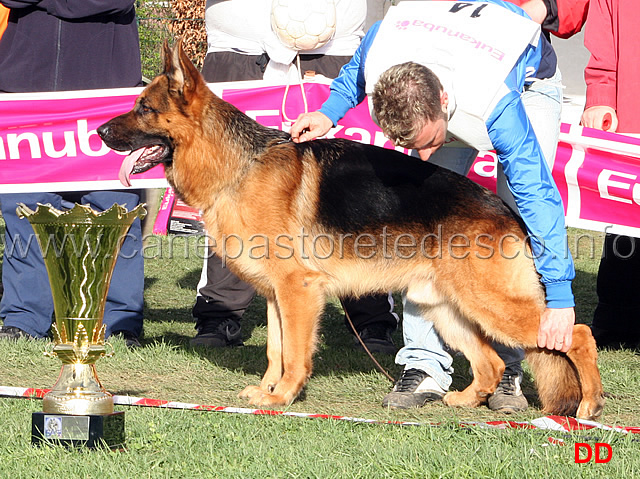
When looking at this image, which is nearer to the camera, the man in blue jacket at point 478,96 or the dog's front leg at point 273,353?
the man in blue jacket at point 478,96

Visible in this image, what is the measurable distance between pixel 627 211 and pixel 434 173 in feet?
6.84

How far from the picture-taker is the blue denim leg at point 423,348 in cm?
407

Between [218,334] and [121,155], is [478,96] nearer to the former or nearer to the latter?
[218,334]

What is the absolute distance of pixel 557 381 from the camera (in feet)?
11.8

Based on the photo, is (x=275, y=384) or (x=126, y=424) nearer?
(x=126, y=424)

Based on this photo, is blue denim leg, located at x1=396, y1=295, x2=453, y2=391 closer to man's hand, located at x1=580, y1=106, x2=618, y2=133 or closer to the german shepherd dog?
the german shepherd dog

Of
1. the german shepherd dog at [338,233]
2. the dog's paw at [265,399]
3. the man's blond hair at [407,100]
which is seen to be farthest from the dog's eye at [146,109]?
the dog's paw at [265,399]

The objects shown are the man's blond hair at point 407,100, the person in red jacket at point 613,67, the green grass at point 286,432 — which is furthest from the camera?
the person in red jacket at point 613,67

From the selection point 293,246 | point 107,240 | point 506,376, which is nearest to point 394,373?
point 506,376

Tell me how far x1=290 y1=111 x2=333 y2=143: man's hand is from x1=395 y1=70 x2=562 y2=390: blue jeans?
610 millimetres

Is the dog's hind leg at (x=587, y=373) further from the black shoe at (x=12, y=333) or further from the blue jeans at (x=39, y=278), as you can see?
the black shoe at (x=12, y=333)

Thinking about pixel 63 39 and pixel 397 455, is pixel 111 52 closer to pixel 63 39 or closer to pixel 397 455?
pixel 63 39

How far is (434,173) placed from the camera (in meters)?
3.75

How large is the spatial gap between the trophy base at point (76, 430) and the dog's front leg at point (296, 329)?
1.01 m
